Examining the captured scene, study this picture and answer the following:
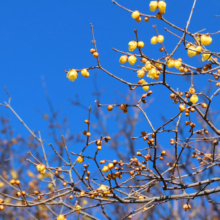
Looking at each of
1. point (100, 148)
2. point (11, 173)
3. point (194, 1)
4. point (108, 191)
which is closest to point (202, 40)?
point (194, 1)

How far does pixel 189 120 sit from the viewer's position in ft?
9.01

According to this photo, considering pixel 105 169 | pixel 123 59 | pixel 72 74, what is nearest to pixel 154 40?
pixel 123 59

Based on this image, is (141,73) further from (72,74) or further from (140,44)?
(72,74)

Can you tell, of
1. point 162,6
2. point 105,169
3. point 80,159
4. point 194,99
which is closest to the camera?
point 162,6

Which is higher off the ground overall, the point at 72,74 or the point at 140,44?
the point at 140,44

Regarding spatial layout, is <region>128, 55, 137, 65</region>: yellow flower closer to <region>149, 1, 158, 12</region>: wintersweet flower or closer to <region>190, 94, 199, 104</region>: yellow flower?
<region>149, 1, 158, 12</region>: wintersweet flower

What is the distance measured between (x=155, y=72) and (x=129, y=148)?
5269mm

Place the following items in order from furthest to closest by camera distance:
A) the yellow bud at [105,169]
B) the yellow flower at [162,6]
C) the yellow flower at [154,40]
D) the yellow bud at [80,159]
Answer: the yellow bud at [80,159]
the yellow flower at [154,40]
the yellow bud at [105,169]
the yellow flower at [162,6]

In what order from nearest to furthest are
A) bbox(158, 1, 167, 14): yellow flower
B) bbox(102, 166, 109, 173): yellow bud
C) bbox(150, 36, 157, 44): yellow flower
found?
bbox(158, 1, 167, 14): yellow flower
bbox(102, 166, 109, 173): yellow bud
bbox(150, 36, 157, 44): yellow flower

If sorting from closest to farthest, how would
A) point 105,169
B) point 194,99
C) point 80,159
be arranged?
point 105,169 → point 194,99 → point 80,159

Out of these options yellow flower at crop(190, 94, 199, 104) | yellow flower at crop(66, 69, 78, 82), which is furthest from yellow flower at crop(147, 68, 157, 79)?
yellow flower at crop(66, 69, 78, 82)

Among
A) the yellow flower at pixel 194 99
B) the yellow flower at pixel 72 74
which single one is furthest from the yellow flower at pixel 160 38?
the yellow flower at pixel 72 74

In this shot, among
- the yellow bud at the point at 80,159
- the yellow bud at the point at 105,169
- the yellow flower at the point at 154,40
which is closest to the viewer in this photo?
the yellow bud at the point at 105,169

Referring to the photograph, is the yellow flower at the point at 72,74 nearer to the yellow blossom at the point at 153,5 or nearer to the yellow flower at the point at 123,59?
the yellow flower at the point at 123,59
